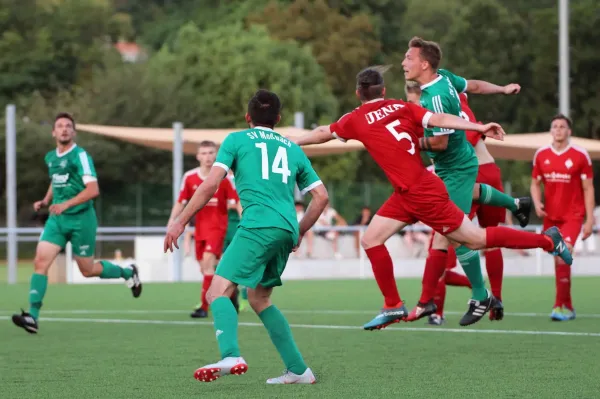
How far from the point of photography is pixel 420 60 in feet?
34.8

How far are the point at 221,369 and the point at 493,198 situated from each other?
4475 mm

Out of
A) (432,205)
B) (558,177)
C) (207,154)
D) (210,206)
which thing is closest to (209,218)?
(210,206)

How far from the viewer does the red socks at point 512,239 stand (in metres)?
10.1

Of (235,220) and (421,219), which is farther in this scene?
(235,220)

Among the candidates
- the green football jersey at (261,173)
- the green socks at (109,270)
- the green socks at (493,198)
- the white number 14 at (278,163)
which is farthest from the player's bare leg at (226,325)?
the green socks at (109,270)

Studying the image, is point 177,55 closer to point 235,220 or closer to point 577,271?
point 577,271

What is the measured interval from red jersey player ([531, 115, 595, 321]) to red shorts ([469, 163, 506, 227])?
151cm

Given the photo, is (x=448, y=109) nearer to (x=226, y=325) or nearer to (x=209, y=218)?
(x=226, y=325)

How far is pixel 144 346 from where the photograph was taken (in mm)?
11297

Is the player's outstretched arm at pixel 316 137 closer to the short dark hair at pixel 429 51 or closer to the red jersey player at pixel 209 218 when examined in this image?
the short dark hair at pixel 429 51

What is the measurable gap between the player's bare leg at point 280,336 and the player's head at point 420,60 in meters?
2.85

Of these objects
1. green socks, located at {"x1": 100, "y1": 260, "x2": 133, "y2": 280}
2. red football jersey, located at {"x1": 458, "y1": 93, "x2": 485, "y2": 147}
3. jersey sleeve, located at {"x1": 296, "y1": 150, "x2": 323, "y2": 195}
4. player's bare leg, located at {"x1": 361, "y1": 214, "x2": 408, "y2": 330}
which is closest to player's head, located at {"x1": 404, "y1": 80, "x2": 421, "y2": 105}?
red football jersey, located at {"x1": 458, "y1": 93, "x2": 485, "y2": 147}

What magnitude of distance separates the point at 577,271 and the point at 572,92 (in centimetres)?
3059

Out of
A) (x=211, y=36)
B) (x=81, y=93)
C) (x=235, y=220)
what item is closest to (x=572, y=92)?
(x=211, y=36)
